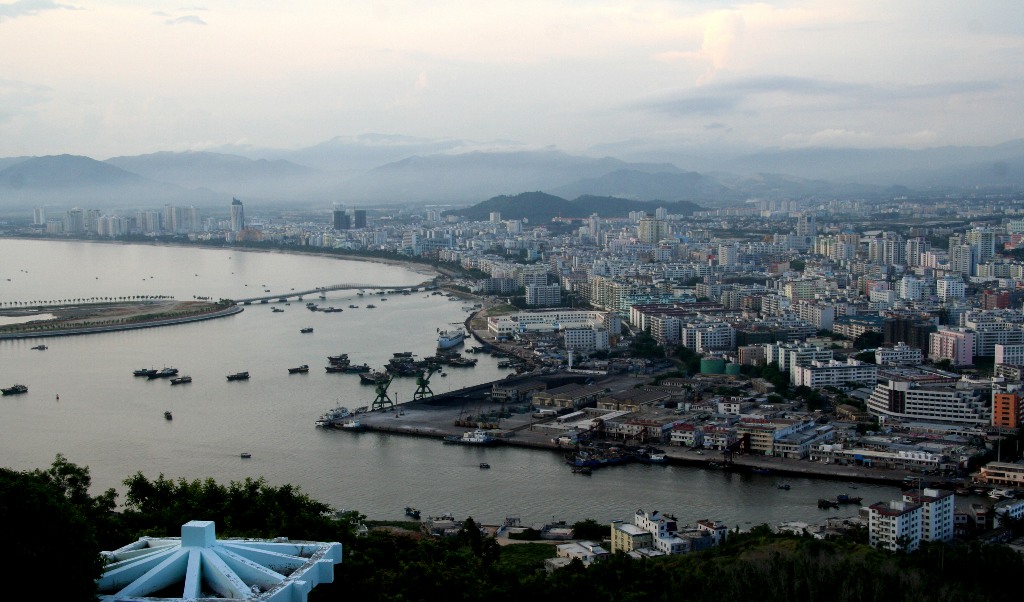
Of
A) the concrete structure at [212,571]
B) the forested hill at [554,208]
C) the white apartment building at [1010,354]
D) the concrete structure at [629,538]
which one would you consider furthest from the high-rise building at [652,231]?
the concrete structure at [212,571]

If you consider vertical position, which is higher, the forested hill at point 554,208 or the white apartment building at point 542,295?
the forested hill at point 554,208

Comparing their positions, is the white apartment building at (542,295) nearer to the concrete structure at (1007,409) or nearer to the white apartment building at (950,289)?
the white apartment building at (950,289)

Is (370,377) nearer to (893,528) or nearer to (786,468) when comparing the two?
(786,468)

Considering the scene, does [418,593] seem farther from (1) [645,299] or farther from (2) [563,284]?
(2) [563,284]

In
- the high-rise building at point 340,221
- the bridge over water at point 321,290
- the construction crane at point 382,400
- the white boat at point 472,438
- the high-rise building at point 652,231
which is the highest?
the high-rise building at point 340,221

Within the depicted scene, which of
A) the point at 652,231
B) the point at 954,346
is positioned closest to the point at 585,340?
the point at 954,346

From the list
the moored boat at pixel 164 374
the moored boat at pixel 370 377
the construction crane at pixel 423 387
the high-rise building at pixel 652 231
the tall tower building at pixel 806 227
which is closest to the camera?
the construction crane at pixel 423 387

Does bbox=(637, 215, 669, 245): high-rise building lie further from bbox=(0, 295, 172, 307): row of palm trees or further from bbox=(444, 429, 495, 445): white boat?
bbox=(444, 429, 495, 445): white boat
